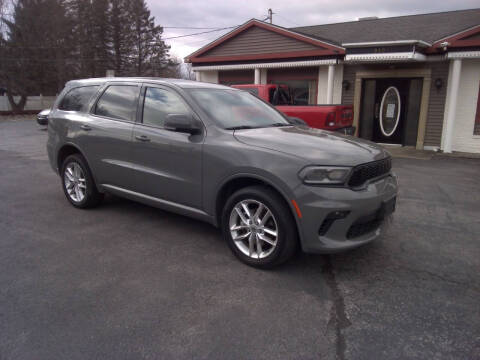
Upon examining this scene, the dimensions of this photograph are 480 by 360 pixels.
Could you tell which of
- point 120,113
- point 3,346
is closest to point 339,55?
point 120,113

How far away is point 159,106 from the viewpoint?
4.38m

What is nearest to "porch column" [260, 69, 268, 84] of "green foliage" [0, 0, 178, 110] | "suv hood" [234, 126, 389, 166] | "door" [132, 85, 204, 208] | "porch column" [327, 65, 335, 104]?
"porch column" [327, 65, 335, 104]

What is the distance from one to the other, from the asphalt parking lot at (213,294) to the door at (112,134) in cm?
66

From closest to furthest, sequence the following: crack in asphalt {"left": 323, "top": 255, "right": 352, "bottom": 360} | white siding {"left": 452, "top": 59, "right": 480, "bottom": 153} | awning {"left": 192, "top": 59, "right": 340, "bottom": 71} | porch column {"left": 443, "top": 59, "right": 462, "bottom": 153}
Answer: crack in asphalt {"left": 323, "top": 255, "right": 352, "bottom": 360}, porch column {"left": 443, "top": 59, "right": 462, "bottom": 153}, white siding {"left": 452, "top": 59, "right": 480, "bottom": 153}, awning {"left": 192, "top": 59, "right": 340, "bottom": 71}

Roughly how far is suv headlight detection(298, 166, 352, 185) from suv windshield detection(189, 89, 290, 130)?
111 cm

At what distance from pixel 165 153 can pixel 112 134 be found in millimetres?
989

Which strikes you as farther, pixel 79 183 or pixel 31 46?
pixel 31 46

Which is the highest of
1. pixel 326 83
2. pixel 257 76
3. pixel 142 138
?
pixel 257 76

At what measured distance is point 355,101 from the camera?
13.6 m

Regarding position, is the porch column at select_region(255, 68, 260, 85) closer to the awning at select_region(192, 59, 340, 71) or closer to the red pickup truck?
the awning at select_region(192, 59, 340, 71)

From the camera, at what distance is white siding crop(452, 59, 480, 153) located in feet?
38.7

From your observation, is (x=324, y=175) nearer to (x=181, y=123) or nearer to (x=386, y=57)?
(x=181, y=123)

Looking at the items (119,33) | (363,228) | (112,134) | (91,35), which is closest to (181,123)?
(112,134)

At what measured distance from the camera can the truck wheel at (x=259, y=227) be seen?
338 centimetres
